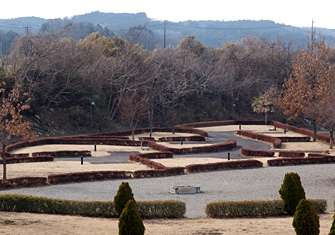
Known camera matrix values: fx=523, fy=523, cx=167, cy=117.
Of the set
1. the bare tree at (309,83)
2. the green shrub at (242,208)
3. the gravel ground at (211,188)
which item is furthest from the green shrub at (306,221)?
the bare tree at (309,83)

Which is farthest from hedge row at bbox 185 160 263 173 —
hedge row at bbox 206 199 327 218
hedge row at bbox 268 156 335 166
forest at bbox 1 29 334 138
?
forest at bbox 1 29 334 138

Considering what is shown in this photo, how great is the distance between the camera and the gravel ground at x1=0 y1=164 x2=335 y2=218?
22.8m

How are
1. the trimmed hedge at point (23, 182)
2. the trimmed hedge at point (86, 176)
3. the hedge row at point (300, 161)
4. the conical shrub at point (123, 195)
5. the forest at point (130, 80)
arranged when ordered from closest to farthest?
the conical shrub at point (123, 195) < the trimmed hedge at point (23, 182) < the trimmed hedge at point (86, 176) < the hedge row at point (300, 161) < the forest at point (130, 80)

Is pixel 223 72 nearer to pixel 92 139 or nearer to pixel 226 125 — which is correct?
pixel 226 125

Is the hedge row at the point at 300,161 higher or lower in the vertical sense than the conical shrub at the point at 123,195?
lower

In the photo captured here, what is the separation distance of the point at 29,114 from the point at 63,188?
39095 mm

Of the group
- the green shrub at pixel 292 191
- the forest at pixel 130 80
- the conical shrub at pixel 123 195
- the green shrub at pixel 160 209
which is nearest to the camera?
the conical shrub at pixel 123 195

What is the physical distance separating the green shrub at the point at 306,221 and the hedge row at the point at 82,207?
6.13 m

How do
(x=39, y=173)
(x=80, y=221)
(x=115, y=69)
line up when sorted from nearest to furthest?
1. (x=80, y=221)
2. (x=39, y=173)
3. (x=115, y=69)

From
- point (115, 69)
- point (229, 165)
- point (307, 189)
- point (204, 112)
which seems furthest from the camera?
point (204, 112)

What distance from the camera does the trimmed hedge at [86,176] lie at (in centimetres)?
2723

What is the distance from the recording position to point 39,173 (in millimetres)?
29797

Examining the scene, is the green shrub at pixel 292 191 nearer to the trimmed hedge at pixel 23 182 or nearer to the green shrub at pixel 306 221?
the green shrub at pixel 306 221

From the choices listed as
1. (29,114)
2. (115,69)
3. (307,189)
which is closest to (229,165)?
(307,189)
